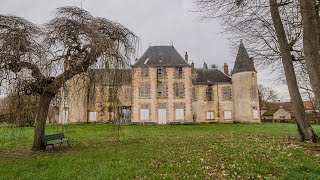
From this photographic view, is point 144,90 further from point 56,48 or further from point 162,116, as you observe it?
point 56,48

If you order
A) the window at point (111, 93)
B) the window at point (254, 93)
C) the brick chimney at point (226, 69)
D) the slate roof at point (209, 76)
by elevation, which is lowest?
the window at point (111, 93)

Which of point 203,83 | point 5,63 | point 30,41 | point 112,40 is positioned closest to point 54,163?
point 5,63

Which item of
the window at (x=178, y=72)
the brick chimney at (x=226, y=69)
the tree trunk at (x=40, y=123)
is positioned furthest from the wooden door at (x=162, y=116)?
the tree trunk at (x=40, y=123)

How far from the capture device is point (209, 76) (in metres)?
39.5

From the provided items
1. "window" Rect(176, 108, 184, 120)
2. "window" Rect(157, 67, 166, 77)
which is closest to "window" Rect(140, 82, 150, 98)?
"window" Rect(157, 67, 166, 77)

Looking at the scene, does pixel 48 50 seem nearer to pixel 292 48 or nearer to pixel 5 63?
pixel 5 63

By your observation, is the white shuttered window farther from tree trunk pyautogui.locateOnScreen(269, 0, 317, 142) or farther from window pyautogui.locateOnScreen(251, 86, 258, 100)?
tree trunk pyautogui.locateOnScreen(269, 0, 317, 142)

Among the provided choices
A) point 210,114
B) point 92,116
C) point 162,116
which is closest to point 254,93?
point 210,114

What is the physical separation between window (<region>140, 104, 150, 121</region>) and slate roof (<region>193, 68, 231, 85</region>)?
796 cm

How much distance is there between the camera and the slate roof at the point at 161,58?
35844 millimetres

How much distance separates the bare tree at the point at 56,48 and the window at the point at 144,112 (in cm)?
2453

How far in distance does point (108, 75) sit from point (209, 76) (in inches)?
1223

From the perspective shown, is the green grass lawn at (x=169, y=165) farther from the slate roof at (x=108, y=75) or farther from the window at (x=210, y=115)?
the window at (x=210, y=115)

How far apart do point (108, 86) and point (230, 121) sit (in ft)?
98.4
